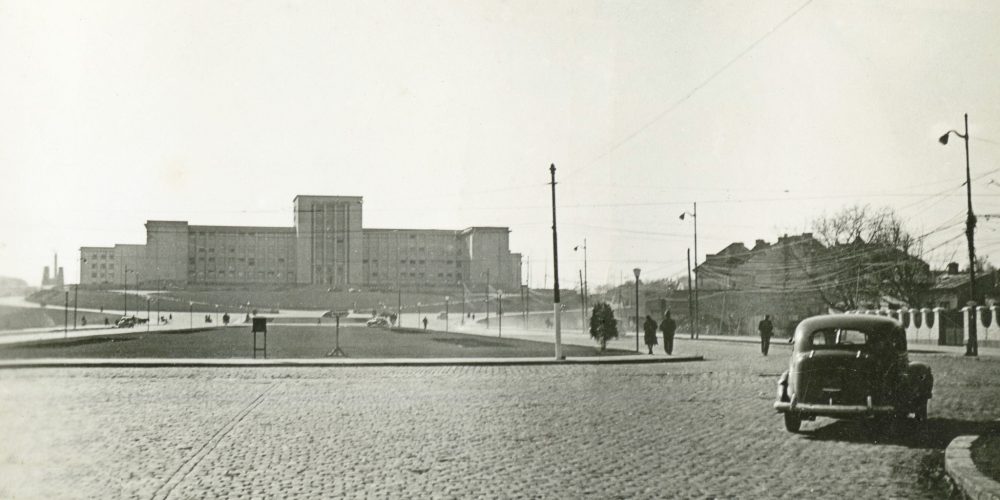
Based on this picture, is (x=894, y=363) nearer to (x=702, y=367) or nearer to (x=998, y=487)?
(x=998, y=487)

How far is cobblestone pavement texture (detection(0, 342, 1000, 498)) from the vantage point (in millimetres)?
7164

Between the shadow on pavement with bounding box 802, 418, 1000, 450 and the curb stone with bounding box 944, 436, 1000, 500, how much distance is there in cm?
105

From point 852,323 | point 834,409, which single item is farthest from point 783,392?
point 852,323

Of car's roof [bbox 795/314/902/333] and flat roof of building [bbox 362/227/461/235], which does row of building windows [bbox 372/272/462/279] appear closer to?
flat roof of building [bbox 362/227/461/235]

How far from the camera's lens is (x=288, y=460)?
851 centimetres

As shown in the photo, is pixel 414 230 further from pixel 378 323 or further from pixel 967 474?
pixel 967 474

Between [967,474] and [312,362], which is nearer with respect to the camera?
[967,474]

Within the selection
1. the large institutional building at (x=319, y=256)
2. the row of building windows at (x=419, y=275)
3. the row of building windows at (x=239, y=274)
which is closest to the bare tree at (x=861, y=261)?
the large institutional building at (x=319, y=256)

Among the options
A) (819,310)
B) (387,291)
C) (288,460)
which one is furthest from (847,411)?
(387,291)

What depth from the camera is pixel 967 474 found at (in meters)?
6.99

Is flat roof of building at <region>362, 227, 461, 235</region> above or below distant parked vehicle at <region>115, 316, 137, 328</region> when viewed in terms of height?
above

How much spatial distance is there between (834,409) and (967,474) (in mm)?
3516

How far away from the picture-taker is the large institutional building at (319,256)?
130 meters

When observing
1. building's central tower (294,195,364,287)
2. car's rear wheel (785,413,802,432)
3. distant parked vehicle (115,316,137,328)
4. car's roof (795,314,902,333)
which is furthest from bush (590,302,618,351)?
building's central tower (294,195,364,287)
